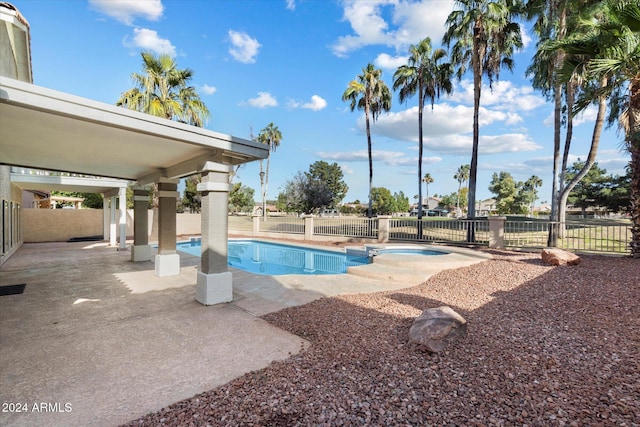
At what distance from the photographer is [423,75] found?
57.5 feet

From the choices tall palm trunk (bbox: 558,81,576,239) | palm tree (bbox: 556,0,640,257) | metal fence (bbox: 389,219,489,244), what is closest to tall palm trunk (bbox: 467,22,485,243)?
metal fence (bbox: 389,219,489,244)

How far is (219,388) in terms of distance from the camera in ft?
9.56

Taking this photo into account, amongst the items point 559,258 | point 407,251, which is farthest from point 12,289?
point 559,258

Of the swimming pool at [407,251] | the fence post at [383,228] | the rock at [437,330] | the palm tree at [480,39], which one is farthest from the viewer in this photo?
the fence post at [383,228]

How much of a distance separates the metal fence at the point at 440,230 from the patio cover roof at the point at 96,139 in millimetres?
10520

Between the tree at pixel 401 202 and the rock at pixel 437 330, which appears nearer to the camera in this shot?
the rock at pixel 437 330

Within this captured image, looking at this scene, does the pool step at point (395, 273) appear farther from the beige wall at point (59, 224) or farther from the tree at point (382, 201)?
the tree at point (382, 201)

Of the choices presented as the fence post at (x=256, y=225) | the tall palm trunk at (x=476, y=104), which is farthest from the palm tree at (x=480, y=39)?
the fence post at (x=256, y=225)

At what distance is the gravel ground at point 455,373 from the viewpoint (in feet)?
8.05

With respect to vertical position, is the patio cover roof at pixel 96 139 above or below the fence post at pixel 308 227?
above

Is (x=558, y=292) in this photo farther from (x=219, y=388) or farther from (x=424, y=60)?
(x=424, y=60)

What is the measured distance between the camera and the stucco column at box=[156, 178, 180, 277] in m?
7.89

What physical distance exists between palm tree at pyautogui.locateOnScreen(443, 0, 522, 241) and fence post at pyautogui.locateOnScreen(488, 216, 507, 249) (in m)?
1.39

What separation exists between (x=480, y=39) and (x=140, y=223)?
16.1 metres
